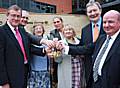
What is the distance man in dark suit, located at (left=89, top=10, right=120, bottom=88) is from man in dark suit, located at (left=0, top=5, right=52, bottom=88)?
1081 millimetres

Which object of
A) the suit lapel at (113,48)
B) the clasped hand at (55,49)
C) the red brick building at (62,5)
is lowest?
the red brick building at (62,5)

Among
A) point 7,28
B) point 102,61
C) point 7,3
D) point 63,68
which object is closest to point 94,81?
point 102,61

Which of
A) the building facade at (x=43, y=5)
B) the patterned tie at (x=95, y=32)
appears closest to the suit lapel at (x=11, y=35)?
the patterned tie at (x=95, y=32)

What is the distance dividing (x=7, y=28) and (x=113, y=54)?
1.67m

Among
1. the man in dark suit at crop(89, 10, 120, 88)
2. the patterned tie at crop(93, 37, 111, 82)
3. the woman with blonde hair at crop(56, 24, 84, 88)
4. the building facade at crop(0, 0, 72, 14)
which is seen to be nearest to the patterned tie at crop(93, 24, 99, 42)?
the woman with blonde hair at crop(56, 24, 84, 88)

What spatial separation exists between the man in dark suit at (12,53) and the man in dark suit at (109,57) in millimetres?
1081

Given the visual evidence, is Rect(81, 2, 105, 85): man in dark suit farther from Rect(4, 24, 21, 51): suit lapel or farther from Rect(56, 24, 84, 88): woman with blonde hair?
Rect(4, 24, 21, 51): suit lapel

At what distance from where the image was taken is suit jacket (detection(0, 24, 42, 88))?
188 inches

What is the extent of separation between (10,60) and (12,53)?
10cm

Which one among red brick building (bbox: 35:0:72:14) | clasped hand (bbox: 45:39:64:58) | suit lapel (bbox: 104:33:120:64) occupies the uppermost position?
suit lapel (bbox: 104:33:120:64)

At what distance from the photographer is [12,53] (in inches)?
193

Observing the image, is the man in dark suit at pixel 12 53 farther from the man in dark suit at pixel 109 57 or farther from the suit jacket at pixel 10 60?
the man in dark suit at pixel 109 57

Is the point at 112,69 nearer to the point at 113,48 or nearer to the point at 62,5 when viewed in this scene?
the point at 113,48

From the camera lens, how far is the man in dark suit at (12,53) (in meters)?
4.78
